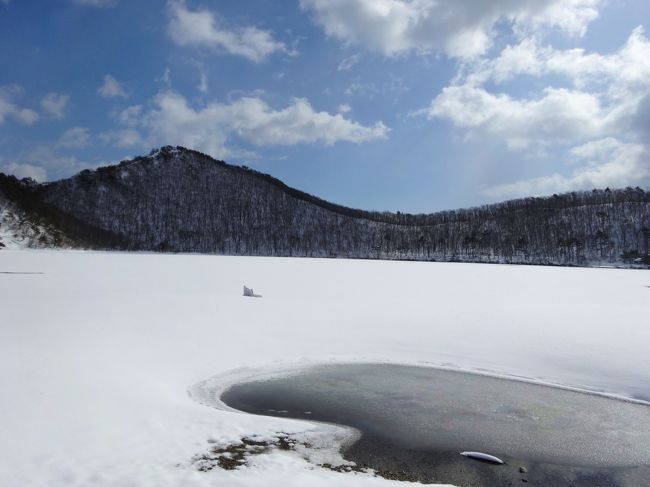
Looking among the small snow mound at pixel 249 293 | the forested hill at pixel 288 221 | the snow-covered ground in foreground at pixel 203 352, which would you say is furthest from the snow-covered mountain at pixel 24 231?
the small snow mound at pixel 249 293

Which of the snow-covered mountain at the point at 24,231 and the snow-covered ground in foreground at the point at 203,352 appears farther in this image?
the snow-covered mountain at the point at 24,231

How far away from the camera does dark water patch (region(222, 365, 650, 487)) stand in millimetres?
6465

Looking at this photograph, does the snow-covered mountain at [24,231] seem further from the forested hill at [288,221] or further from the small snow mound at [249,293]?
the small snow mound at [249,293]

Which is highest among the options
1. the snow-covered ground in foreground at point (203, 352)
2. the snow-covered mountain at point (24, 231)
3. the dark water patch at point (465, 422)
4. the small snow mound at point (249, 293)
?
the snow-covered mountain at point (24, 231)

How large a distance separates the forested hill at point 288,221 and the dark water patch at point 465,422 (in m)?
113

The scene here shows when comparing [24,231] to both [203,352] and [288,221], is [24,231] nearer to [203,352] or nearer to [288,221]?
[288,221]

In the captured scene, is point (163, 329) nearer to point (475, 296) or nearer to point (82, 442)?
point (82, 442)

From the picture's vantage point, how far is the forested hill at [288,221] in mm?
126125

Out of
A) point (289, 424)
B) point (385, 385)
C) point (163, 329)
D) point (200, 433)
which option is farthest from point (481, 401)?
point (163, 329)

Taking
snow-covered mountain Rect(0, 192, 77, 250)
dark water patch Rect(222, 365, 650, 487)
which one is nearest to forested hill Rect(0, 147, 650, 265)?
snow-covered mountain Rect(0, 192, 77, 250)

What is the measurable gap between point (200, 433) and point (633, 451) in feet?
22.9

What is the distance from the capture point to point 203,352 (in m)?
12.3

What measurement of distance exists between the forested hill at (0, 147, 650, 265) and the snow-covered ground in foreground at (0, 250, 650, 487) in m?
101

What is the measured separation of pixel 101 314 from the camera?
53.9 feet
